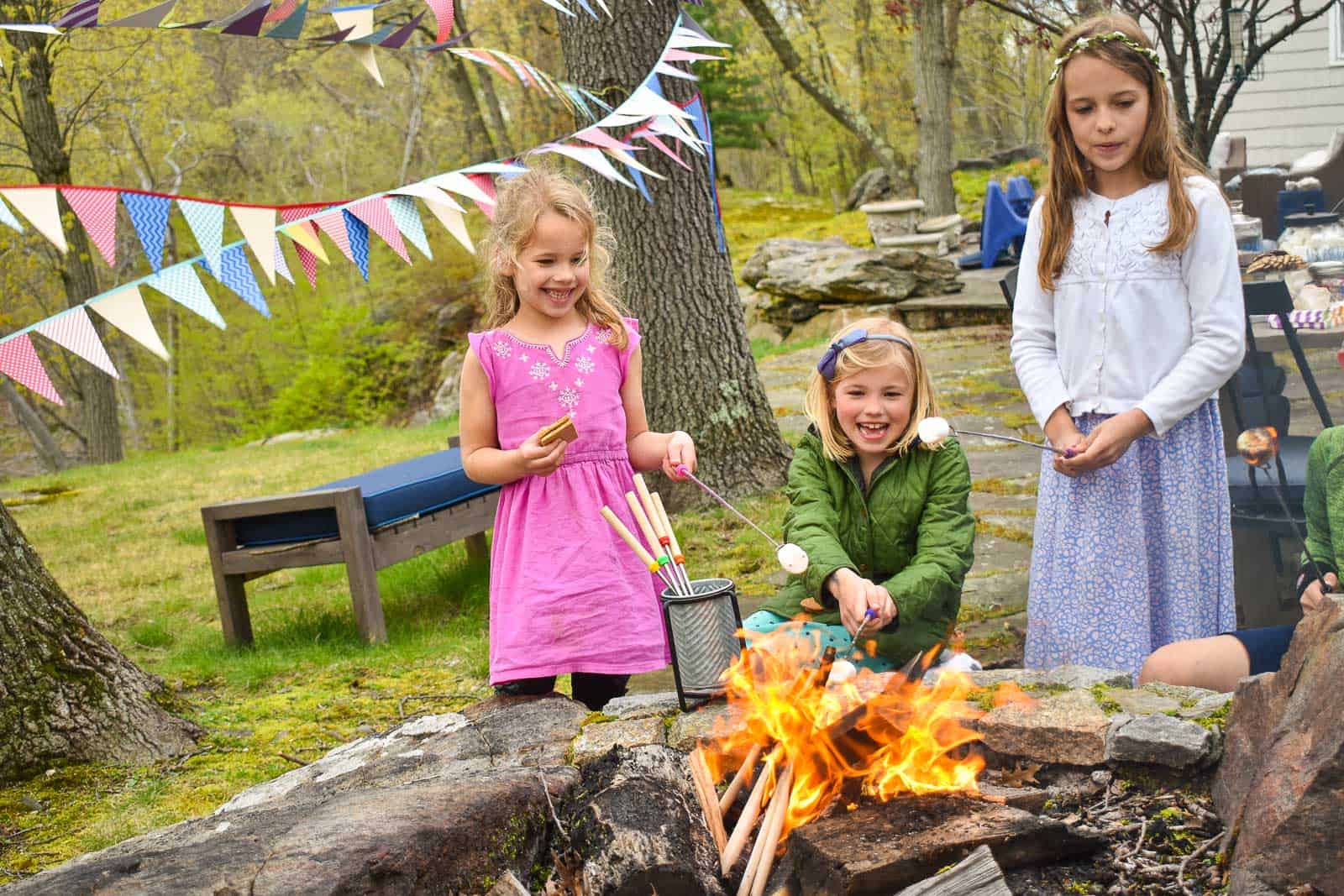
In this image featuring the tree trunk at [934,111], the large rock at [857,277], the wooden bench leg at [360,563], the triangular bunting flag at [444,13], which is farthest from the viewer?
the tree trunk at [934,111]

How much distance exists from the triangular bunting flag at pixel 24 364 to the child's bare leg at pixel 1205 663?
2390mm

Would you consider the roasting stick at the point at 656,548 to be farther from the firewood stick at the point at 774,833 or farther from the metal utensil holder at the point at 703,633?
the firewood stick at the point at 774,833

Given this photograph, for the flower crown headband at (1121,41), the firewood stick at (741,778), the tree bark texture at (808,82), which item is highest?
the tree bark texture at (808,82)

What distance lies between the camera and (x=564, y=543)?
282cm

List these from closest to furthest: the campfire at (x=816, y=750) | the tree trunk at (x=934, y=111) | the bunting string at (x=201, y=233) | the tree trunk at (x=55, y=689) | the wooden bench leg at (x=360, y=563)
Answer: the campfire at (x=816, y=750) → the bunting string at (x=201, y=233) → the tree trunk at (x=55, y=689) → the wooden bench leg at (x=360, y=563) → the tree trunk at (x=934, y=111)

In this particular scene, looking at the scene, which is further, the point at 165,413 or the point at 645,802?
the point at 165,413

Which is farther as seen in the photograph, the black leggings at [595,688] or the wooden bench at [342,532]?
the wooden bench at [342,532]

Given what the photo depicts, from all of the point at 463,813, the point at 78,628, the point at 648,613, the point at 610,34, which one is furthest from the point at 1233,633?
the point at 610,34

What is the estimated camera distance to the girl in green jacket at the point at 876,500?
8.11ft

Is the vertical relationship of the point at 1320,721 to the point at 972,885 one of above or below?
above

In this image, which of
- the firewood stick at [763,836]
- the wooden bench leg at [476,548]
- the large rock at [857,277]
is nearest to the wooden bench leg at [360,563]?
the wooden bench leg at [476,548]

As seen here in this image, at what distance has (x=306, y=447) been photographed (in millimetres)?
12570

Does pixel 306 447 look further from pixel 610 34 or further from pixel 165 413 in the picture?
pixel 165 413

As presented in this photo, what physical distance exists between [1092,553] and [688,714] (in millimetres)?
1072
